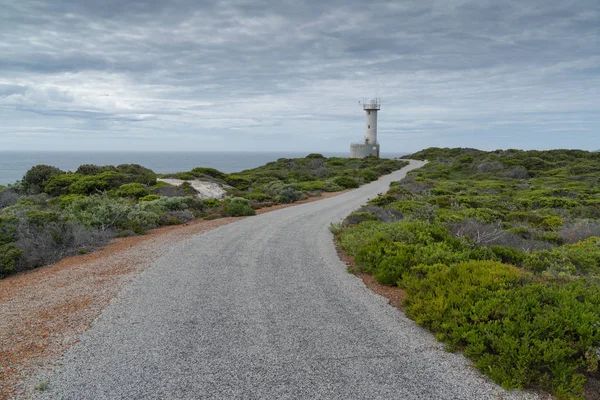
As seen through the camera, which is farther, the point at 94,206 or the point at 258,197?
the point at 258,197

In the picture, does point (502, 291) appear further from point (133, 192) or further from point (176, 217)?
point (133, 192)

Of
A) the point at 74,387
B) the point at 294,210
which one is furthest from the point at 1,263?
the point at 294,210

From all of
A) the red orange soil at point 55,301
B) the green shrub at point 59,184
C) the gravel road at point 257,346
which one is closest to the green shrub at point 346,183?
the green shrub at point 59,184

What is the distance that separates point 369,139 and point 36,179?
165 ft

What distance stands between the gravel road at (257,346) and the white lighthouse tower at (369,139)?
54648 mm

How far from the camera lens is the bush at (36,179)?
70.7 feet

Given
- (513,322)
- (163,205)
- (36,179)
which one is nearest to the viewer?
(513,322)

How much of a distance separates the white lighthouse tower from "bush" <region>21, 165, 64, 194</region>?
46.3 metres

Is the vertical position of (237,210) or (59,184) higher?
(59,184)

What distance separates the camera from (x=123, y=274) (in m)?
8.02

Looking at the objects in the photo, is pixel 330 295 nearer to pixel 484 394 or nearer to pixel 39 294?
pixel 484 394

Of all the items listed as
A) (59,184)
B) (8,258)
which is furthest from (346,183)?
(8,258)

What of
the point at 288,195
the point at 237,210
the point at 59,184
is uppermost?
the point at 59,184

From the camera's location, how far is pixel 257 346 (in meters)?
4.84
